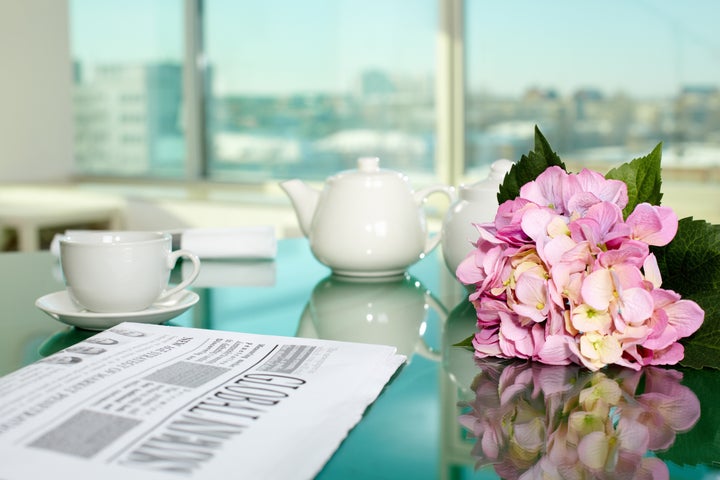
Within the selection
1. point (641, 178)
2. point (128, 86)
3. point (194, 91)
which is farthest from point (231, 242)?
point (128, 86)

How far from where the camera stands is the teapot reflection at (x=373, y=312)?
811mm

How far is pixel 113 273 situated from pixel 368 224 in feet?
1.33

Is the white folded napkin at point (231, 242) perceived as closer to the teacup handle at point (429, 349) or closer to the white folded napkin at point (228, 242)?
the white folded napkin at point (228, 242)

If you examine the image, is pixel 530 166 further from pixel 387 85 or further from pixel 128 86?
pixel 128 86

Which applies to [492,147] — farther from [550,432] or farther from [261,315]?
[550,432]

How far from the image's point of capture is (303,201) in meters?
1.26

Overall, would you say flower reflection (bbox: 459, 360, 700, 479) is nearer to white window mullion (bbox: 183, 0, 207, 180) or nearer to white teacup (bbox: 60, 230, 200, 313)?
white teacup (bbox: 60, 230, 200, 313)

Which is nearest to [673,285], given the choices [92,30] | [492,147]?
[492,147]

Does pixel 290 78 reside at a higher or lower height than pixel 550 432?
higher

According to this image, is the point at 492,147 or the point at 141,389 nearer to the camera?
the point at 141,389

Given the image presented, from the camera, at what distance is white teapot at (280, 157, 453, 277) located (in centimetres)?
114

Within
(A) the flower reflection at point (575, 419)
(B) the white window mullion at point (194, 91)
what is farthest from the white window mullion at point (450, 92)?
(A) the flower reflection at point (575, 419)

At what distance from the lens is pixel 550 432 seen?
538 mm

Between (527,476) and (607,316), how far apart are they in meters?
0.21
